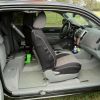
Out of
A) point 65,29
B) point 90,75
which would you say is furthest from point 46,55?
point 65,29

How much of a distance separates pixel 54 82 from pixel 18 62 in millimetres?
777

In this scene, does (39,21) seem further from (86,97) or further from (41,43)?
(86,97)

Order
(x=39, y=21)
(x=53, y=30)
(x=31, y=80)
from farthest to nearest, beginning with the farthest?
(x=53, y=30)
(x=31, y=80)
(x=39, y=21)

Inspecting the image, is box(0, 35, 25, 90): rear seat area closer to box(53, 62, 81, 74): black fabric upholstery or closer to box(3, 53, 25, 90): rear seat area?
box(3, 53, 25, 90): rear seat area

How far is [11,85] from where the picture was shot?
3053 mm

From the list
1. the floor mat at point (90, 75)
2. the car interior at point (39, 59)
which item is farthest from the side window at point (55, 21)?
the floor mat at point (90, 75)

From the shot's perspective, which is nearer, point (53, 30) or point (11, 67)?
point (11, 67)

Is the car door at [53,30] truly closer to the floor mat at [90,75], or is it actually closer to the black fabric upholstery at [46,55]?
the floor mat at [90,75]

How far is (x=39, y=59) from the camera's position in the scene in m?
3.14

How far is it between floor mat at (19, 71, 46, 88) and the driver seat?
18 cm

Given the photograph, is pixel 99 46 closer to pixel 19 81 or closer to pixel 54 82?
pixel 54 82

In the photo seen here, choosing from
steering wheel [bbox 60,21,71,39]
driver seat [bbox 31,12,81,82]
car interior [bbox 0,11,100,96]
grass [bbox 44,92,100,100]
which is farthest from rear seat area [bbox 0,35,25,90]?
steering wheel [bbox 60,21,71,39]

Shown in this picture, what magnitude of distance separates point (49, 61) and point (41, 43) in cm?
28

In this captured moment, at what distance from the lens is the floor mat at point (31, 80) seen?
3176 millimetres
